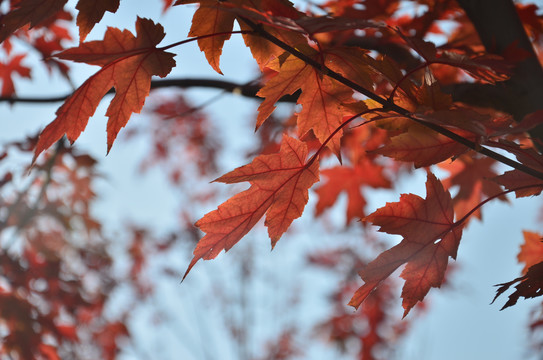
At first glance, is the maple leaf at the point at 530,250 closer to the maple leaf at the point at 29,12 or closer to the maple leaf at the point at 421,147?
the maple leaf at the point at 421,147

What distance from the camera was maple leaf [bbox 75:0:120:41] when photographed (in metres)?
0.67

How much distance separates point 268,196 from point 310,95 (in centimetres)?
18

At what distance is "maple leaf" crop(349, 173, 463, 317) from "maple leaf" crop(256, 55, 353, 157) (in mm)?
136

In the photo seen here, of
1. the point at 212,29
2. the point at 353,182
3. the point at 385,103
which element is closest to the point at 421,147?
the point at 385,103

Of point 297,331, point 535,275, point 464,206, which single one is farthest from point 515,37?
point 297,331

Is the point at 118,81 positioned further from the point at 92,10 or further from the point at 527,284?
the point at 527,284

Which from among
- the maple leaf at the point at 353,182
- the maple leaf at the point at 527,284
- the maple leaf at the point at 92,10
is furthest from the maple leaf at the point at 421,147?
the maple leaf at the point at 353,182

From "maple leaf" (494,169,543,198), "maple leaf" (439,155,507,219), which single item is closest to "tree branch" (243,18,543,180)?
"maple leaf" (494,169,543,198)

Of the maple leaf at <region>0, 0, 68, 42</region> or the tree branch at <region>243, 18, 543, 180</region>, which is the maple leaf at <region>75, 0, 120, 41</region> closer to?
the maple leaf at <region>0, 0, 68, 42</region>

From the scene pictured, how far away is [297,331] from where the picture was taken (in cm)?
572

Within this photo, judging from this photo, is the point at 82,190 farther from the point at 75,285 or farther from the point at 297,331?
the point at 297,331

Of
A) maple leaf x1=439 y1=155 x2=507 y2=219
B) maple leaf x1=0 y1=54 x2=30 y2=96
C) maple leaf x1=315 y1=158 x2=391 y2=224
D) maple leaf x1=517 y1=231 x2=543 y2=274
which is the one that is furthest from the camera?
maple leaf x1=0 y1=54 x2=30 y2=96

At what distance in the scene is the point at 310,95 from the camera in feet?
2.32

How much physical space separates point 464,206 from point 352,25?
778 millimetres
